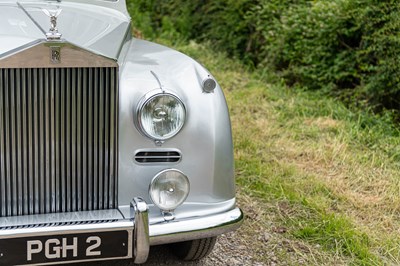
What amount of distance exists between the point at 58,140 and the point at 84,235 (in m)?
0.43

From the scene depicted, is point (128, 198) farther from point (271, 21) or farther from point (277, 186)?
point (271, 21)

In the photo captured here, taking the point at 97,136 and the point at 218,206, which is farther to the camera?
the point at 218,206

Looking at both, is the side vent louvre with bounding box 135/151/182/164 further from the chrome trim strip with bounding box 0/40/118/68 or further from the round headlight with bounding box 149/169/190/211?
the chrome trim strip with bounding box 0/40/118/68

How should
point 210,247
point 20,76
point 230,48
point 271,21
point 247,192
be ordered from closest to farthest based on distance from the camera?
point 20,76 < point 210,247 < point 247,192 < point 271,21 < point 230,48

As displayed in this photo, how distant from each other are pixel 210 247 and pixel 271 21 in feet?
18.6

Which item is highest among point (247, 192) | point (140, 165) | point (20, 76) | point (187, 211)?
point (20, 76)

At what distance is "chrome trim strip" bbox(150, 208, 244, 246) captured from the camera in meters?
2.94

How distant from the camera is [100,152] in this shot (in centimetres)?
297

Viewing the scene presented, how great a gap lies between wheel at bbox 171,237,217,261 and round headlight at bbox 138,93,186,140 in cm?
66

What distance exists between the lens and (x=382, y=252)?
3.77 metres

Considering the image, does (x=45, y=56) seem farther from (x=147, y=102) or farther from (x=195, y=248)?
(x=195, y=248)

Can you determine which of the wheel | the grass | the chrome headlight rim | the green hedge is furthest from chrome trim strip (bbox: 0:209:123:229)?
the green hedge

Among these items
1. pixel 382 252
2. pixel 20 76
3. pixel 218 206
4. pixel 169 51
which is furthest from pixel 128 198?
pixel 382 252

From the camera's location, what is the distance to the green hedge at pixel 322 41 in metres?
6.60
